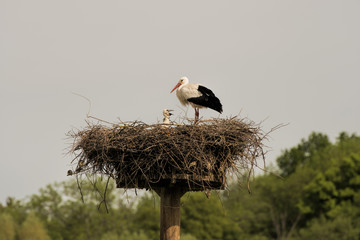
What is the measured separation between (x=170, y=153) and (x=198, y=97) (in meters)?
3.72

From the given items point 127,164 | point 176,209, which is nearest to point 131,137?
point 127,164

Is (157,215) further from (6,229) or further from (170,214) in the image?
(170,214)

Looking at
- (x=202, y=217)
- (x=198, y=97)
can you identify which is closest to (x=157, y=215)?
(x=202, y=217)

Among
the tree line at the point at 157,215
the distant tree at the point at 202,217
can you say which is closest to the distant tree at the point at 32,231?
the tree line at the point at 157,215

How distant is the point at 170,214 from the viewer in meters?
9.55

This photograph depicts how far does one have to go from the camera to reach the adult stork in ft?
43.2

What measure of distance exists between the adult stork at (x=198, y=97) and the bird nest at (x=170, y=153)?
2.67 m

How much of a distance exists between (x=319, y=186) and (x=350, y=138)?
722 inches

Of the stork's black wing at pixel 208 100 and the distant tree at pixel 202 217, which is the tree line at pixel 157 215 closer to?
the distant tree at pixel 202 217

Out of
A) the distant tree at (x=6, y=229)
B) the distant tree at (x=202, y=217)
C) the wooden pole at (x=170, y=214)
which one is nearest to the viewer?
the wooden pole at (x=170, y=214)

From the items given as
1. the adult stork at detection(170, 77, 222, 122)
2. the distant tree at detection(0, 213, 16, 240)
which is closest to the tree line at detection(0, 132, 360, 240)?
the distant tree at detection(0, 213, 16, 240)

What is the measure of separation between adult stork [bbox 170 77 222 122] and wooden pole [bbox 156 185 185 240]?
→ 378cm

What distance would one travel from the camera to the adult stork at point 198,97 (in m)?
13.2

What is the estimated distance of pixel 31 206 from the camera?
4966 centimetres
